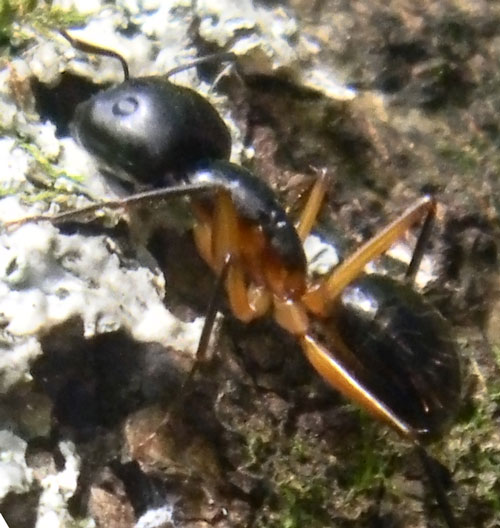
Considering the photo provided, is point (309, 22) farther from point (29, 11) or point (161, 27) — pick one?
point (29, 11)

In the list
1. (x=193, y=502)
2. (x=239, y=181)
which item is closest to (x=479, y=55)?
(x=239, y=181)

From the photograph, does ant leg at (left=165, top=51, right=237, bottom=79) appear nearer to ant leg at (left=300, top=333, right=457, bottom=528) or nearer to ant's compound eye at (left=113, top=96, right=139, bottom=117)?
ant's compound eye at (left=113, top=96, right=139, bottom=117)

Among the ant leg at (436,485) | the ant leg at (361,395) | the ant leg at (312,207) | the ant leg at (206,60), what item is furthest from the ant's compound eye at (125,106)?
the ant leg at (436,485)

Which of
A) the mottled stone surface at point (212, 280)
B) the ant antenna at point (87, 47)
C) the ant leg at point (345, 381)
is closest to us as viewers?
the mottled stone surface at point (212, 280)

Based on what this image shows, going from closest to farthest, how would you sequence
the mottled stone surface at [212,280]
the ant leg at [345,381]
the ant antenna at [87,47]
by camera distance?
the mottled stone surface at [212,280] → the ant leg at [345,381] → the ant antenna at [87,47]

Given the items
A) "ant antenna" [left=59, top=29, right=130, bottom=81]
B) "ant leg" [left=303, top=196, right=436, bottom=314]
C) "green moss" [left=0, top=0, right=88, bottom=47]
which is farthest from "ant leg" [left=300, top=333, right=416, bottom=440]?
"green moss" [left=0, top=0, right=88, bottom=47]

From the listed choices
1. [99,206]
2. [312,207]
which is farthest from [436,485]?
[99,206]

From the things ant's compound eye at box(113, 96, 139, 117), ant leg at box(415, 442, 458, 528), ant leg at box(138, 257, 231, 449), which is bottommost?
ant leg at box(415, 442, 458, 528)

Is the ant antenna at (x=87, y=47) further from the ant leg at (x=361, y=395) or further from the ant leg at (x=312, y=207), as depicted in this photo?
the ant leg at (x=361, y=395)
